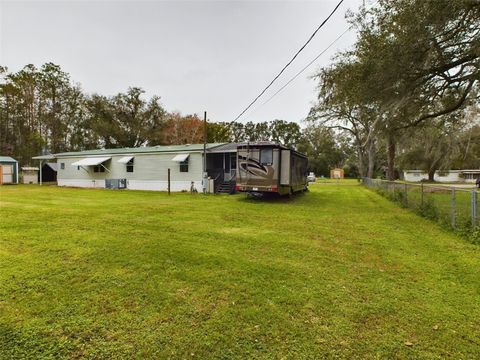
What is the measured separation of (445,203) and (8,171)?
30.9 metres

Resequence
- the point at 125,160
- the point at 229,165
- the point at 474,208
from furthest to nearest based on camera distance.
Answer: the point at 125,160, the point at 229,165, the point at 474,208

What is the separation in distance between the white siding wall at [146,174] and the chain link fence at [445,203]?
37.5 feet

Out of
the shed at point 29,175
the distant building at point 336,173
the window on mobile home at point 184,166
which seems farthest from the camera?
the distant building at point 336,173

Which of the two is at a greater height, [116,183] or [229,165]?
[229,165]

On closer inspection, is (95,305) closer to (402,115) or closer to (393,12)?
(393,12)

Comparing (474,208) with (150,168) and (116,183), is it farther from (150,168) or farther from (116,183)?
(116,183)

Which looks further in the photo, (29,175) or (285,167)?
(29,175)

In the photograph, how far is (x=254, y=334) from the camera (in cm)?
258

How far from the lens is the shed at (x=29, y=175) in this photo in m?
25.9

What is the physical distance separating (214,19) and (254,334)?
1341 centimetres

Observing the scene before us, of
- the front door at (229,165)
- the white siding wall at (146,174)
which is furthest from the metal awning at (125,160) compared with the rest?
the front door at (229,165)

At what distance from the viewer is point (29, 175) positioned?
85.4ft

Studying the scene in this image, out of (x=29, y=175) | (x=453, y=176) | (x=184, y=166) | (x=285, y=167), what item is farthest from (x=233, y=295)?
(x=453, y=176)

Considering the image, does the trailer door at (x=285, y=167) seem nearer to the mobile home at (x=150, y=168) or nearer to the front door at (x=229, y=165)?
the mobile home at (x=150, y=168)
